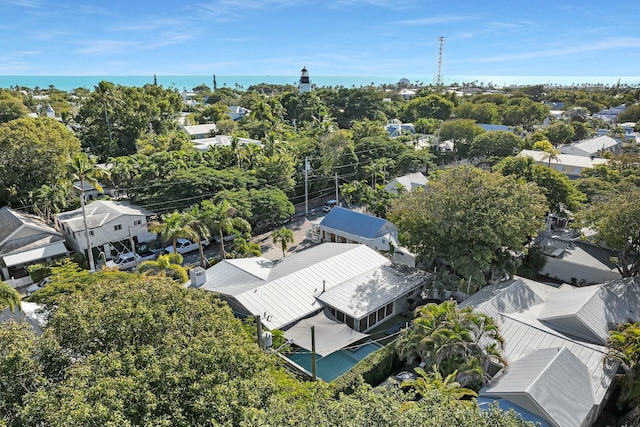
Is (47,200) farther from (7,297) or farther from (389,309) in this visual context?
(389,309)

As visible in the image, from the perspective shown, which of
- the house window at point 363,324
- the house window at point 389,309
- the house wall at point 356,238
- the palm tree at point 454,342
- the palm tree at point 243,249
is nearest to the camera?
the palm tree at point 454,342

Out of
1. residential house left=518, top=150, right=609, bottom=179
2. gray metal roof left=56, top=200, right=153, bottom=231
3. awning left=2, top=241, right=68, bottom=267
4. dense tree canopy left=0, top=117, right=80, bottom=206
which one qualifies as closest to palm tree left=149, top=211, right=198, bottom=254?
gray metal roof left=56, top=200, right=153, bottom=231

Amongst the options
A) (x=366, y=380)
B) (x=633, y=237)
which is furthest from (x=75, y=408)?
(x=633, y=237)

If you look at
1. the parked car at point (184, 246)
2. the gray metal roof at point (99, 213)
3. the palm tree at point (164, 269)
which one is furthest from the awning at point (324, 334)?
the gray metal roof at point (99, 213)

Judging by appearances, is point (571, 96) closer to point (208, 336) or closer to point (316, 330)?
point (316, 330)

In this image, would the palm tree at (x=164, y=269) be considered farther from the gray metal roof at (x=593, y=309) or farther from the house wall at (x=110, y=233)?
the gray metal roof at (x=593, y=309)

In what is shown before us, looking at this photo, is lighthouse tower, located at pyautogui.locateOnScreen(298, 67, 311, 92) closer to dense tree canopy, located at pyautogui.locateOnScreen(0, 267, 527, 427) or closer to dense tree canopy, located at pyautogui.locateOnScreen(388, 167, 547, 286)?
dense tree canopy, located at pyautogui.locateOnScreen(388, 167, 547, 286)
